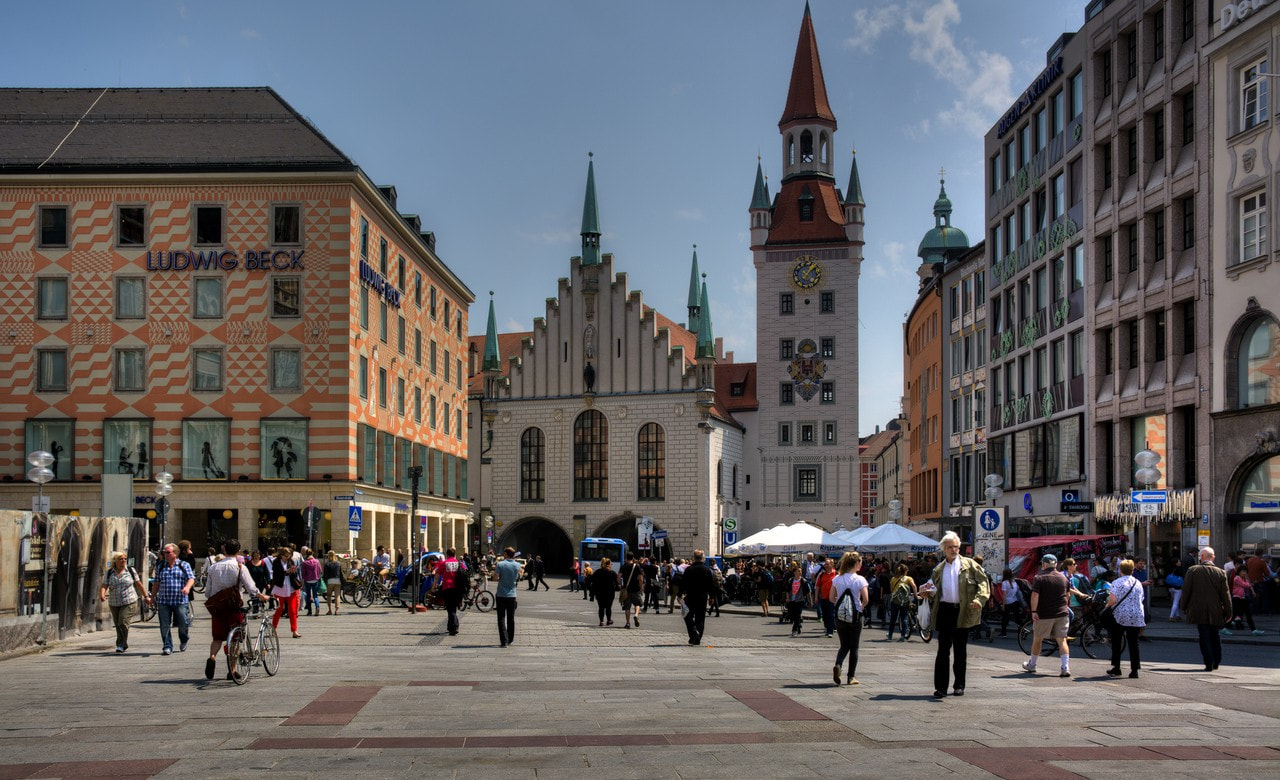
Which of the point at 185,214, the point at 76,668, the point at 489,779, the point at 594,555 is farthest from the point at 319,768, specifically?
the point at 594,555

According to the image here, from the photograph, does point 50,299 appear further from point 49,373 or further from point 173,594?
point 173,594

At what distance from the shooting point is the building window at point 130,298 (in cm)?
4844

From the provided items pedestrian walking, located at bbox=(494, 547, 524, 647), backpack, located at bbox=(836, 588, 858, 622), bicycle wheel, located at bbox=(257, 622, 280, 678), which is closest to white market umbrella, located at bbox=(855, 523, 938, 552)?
pedestrian walking, located at bbox=(494, 547, 524, 647)

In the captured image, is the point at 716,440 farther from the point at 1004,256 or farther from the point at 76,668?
the point at 76,668

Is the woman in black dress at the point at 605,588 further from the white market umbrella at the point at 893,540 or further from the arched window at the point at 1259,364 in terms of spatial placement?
the arched window at the point at 1259,364

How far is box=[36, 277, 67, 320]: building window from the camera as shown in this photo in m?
48.3

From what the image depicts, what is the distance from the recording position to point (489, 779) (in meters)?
9.55

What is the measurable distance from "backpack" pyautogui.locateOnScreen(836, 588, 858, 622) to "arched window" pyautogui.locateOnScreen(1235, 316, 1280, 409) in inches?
695

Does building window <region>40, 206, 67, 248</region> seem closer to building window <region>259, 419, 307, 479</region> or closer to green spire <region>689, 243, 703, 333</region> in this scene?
building window <region>259, 419, 307, 479</region>

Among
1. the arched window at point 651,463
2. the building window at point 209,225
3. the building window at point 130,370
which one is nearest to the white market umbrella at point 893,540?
the building window at point 209,225

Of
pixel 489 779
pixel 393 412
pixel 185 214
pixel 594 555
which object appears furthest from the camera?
pixel 594 555

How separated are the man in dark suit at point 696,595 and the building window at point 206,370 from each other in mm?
28676

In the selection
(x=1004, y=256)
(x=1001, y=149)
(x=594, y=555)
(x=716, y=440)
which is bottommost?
(x=594, y=555)

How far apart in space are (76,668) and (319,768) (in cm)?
1001
